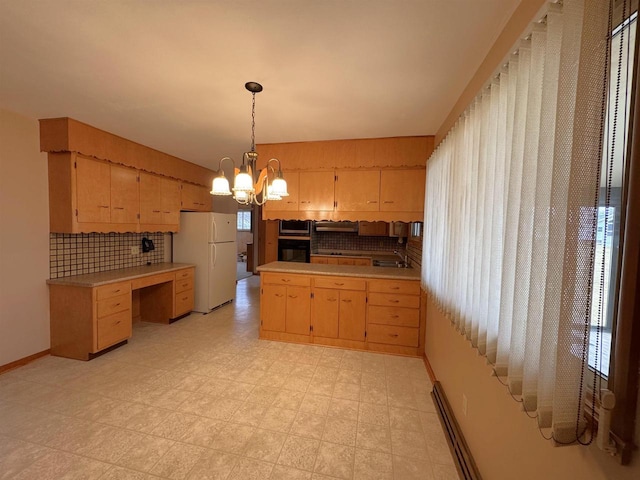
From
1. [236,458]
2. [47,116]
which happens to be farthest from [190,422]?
[47,116]

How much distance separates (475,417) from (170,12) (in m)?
2.74

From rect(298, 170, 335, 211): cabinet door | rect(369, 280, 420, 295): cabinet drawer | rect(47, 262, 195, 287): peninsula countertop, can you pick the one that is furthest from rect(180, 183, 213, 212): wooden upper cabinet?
rect(369, 280, 420, 295): cabinet drawer

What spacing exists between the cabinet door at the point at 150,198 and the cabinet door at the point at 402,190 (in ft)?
10.4

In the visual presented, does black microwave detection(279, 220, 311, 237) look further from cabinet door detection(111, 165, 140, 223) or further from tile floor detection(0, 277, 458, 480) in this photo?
tile floor detection(0, 277, 458, 480)

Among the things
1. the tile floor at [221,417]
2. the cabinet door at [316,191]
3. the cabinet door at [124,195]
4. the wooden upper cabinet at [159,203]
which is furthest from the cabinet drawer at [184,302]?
the cabinet door at [316,191]

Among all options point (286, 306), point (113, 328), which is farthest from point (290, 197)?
point (113, 328)

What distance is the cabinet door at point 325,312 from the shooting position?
3229mm

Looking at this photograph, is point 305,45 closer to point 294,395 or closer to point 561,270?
point 561,270

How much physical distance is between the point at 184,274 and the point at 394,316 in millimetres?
3169

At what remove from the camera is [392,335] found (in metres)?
3.12

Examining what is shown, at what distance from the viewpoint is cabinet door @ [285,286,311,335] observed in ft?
10.8

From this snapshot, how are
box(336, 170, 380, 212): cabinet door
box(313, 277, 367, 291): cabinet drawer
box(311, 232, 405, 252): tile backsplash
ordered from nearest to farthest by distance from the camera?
box(313, 277, 367, 291): cabinet drawer → box(336, 170, 380, 212): cabinet door → box(311, 232, 405, 252): tile backsplash

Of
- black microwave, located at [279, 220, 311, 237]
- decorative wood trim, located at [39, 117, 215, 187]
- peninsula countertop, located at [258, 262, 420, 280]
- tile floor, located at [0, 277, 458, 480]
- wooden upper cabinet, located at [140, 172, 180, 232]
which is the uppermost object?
decorative wood trim, located at [39, 117, 215, 187]

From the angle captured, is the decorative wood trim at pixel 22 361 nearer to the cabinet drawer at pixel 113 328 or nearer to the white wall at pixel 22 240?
the white wall at pixel 22 240
